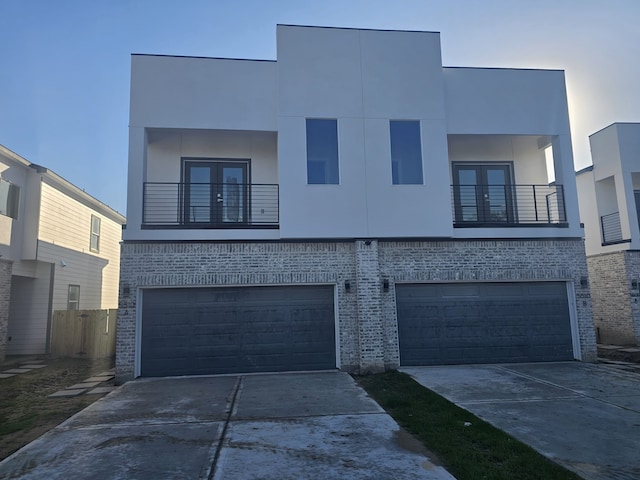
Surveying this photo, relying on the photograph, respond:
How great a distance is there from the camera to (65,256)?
16797 millimetres

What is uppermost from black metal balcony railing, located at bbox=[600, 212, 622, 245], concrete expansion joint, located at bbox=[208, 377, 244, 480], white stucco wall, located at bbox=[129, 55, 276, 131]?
white stucco wall, located at bbox=[129, 55, 276, 131]

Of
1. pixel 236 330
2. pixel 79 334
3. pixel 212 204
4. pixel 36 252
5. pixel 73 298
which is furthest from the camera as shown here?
pixel 73 298

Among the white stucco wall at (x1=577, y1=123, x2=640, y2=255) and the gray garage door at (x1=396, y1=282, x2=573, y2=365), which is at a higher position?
the white stucco wall at (x1=577, y1=123, x2=640, y2=255)

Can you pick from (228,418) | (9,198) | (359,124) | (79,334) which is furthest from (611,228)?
(9,198)

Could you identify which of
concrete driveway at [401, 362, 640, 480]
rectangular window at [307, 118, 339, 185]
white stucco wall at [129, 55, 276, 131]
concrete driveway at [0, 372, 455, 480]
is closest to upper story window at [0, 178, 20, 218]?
white stucco wall at [129, 55, 276, 131]

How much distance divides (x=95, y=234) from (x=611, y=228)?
2023cm

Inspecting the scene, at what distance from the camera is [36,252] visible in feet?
49.1

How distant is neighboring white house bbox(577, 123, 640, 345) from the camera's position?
14633 millimetres

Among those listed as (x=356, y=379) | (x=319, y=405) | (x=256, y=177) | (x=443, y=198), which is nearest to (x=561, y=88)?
(x=443, y=198)

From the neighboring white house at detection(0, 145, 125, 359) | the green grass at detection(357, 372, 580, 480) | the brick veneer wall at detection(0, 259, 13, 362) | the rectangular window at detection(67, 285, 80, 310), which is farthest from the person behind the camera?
the rectangular window at detection(67, 285, 80, 310)

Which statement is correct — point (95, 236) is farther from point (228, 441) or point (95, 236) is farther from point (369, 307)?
point (228, 441)

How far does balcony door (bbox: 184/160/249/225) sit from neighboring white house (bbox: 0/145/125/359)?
6484 millimetres

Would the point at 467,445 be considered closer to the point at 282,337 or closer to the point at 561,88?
the point at 282,337

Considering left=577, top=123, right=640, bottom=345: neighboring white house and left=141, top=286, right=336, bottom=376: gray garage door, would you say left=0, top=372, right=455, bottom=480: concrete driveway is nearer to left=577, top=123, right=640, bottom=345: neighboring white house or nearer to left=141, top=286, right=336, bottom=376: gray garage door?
left=141, top=286, right=336, bottom=376: gray garage door
